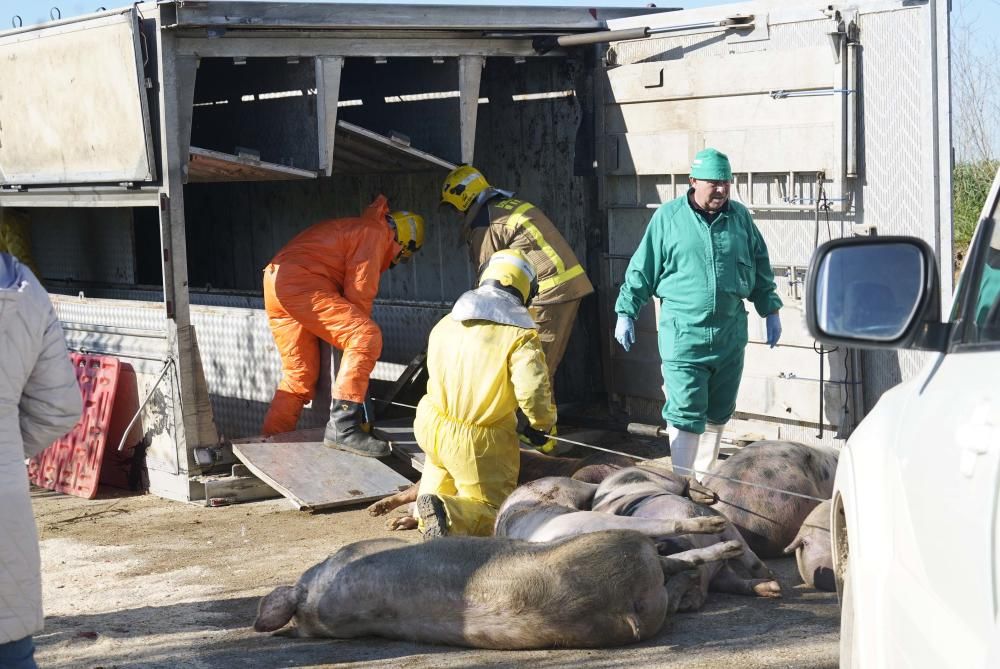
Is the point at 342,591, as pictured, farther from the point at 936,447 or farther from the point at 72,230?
the point at 72,230

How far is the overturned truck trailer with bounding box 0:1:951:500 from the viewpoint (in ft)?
25.2

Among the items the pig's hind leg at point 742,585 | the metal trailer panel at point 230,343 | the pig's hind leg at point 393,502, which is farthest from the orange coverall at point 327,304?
the pig's hind leg at point 742,585

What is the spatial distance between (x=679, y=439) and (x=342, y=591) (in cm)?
287

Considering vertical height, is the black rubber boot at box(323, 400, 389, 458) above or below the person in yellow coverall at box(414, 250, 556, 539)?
below

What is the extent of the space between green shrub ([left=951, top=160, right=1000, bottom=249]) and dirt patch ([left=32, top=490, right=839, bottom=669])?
7061 mm

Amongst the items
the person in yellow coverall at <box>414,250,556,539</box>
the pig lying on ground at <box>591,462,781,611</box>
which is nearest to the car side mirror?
the pig lying on ground at <box>591,462,781,611</box>

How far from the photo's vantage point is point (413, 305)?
35.3ft

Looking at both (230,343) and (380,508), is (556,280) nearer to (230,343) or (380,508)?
(380,508)

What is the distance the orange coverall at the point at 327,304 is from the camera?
8477 millimetres

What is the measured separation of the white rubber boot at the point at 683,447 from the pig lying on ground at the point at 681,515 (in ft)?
4.36

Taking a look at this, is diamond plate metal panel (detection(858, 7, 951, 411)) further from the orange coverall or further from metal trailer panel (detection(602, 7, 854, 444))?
the orange coverall

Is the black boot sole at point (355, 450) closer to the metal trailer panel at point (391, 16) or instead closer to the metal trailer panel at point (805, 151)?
the metal trailer panel at point (805, 151)

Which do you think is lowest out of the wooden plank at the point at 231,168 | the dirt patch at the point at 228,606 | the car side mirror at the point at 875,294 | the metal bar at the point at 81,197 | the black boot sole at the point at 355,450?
the dirt patch at the point at 228,606

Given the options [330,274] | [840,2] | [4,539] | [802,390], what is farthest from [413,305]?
[4,539]
